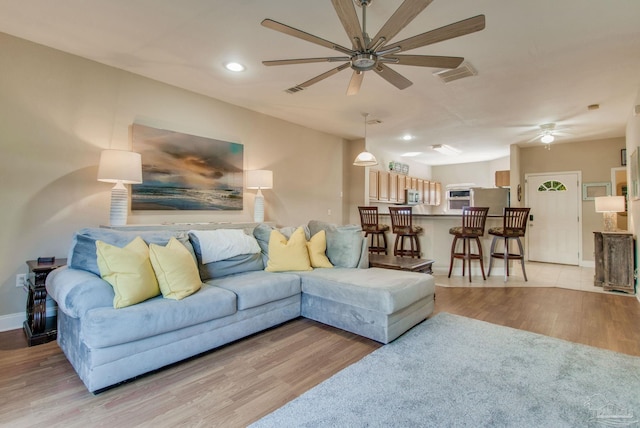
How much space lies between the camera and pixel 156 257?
226 centimetres

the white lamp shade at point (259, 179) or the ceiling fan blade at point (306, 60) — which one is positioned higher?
the ceiling fan blade at point (306, 60)

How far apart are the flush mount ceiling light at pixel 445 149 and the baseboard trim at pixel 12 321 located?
6.98 meters

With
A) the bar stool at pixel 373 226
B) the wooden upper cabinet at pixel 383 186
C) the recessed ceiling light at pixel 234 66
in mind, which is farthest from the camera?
the wooden upper cabinet at pixel 383 186

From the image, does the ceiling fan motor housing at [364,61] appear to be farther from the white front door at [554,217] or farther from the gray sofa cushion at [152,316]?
the white front door at [554,217]

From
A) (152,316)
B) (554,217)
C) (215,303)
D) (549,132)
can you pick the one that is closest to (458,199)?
(554,217)

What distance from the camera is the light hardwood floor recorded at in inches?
64.2

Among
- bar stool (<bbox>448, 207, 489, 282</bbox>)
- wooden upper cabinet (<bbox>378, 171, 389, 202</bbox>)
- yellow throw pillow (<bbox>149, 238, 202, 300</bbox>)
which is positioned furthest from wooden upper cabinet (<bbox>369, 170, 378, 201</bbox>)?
yellow throw pillow (<bbox>149, 238, 202, 300</bbox>)

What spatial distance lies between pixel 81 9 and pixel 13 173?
5.02ft

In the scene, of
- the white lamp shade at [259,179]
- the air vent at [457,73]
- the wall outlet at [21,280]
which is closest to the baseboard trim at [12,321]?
the wall outlet at [21,280]

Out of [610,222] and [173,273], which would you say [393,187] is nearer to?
[610,222]

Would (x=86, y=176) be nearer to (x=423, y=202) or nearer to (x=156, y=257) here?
(x=156, y=257)

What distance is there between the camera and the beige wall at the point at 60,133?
8.98 feet

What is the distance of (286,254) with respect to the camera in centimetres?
321

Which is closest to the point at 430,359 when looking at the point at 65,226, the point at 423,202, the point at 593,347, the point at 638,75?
the point at 593,347
